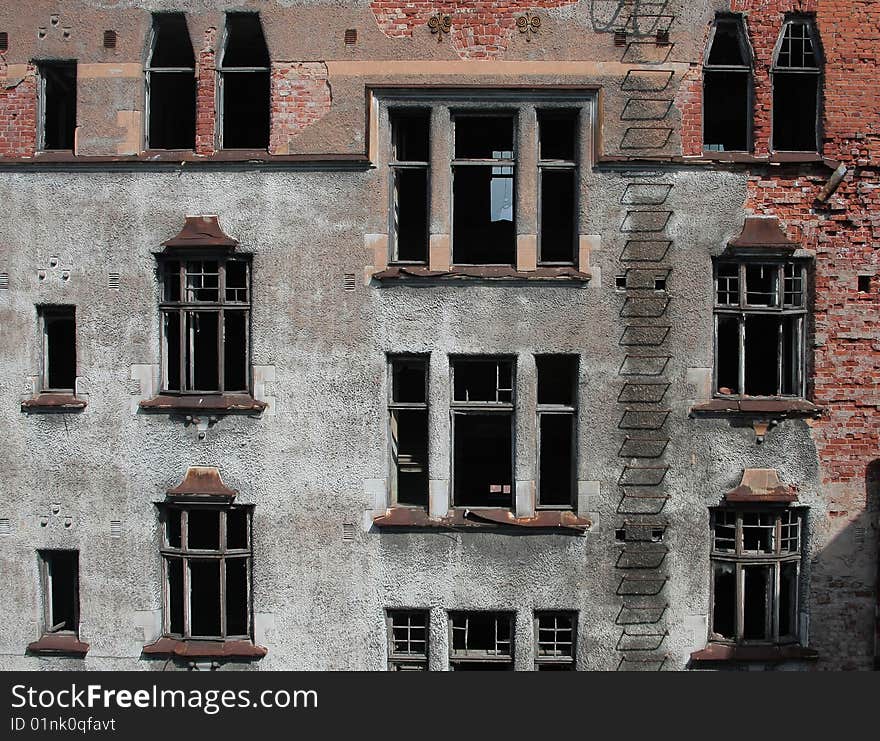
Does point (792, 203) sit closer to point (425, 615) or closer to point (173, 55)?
point (425, 615)

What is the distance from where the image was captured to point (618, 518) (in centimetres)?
1041

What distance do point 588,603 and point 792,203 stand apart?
Answer: 20.4ft

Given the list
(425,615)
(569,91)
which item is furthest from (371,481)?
(569,91)

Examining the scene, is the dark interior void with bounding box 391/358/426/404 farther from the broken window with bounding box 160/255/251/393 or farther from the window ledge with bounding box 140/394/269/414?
the broken window with bounding box 160/255/251/393

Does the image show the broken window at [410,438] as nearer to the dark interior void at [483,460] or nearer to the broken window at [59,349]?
the dark interior void at [483,460]

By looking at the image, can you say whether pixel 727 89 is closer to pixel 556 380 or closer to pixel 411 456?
pixel 556 380

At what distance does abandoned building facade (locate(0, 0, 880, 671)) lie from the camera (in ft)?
34.1

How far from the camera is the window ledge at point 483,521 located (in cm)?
1030

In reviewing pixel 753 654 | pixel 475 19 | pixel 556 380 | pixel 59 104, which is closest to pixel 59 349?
pixel 59 104

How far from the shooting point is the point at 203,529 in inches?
421

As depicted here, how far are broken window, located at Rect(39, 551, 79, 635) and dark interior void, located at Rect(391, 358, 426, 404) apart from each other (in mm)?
5133

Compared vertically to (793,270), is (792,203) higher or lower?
higher

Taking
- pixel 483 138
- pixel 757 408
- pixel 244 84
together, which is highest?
pixel 244 84

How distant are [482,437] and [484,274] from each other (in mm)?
2291
